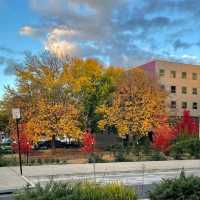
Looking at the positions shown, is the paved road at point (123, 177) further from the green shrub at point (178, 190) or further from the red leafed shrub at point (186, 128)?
the red leafed shrub at point (186, 128)

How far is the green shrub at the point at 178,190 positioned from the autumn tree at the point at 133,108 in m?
40.4

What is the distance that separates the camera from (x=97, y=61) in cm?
5422

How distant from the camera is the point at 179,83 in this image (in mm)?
85438

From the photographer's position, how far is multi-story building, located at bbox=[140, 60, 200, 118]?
81.8 m

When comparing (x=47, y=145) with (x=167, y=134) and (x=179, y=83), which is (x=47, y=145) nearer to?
(x=167, y=134)

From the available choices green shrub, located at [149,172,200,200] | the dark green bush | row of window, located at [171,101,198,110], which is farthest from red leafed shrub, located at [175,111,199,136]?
row of window, located at [171,101,198,110]

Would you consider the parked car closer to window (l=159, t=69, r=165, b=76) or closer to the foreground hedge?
window (l=159, t=69, r=165, b=76)

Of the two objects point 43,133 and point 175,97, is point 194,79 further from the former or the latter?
point 43,133

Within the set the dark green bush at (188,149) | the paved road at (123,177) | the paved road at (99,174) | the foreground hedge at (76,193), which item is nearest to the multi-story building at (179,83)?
the dark green bush at (188,149)

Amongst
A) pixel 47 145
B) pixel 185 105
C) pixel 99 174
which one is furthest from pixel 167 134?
pixel 185 105

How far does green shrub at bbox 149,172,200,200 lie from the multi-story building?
232 feet

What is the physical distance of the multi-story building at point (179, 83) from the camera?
81.8m

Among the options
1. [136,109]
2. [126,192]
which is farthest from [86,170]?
[136,109]

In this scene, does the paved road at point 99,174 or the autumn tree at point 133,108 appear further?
the autumn tree at point 133,108
